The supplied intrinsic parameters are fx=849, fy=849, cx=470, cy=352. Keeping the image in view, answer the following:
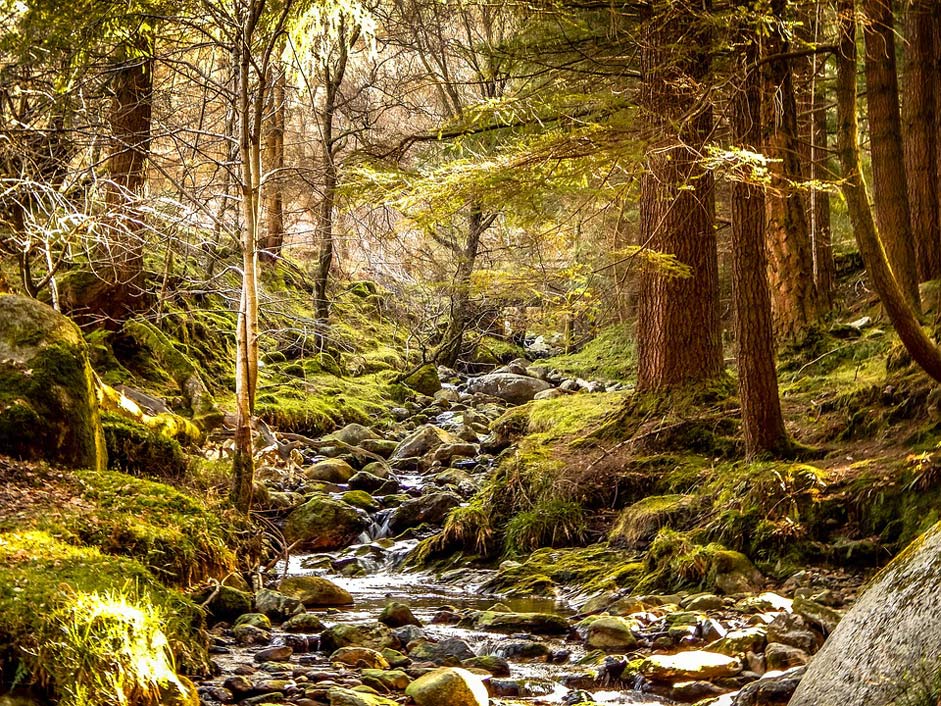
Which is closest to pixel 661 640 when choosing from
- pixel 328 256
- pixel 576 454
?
pixel 576 454

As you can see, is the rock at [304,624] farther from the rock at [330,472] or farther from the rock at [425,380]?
the rock at [425,380]

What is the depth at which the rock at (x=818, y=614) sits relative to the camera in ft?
16.5

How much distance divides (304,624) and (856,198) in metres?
4.85

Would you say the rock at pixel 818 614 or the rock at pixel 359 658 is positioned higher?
the rock at pixel 818 614

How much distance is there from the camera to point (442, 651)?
5461 mm

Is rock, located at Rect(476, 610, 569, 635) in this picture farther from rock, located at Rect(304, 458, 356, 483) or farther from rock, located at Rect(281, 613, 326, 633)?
rock, located at Rect(304, 458, 356, 483)

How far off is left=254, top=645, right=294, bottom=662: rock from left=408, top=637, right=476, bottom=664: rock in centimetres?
78

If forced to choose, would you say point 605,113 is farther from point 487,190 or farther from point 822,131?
point 822,131

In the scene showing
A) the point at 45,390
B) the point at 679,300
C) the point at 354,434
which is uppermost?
the point at 679,300

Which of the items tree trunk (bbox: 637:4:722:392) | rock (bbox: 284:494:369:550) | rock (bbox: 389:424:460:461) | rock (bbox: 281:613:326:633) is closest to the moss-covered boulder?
rock (bbox: 281:613:326:633)

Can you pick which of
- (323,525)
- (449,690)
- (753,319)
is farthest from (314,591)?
(753,319)

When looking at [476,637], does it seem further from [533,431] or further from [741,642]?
[533,431]

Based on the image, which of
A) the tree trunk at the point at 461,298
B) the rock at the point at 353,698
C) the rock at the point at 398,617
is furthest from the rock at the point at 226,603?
the tree trunk at the point at 461,298

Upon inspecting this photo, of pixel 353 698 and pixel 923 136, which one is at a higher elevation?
pixel 923 136
